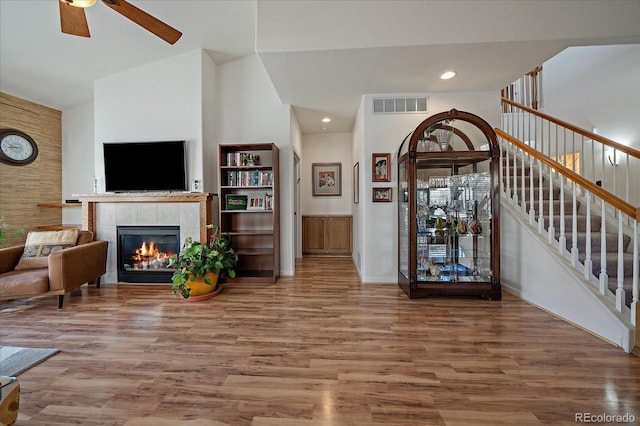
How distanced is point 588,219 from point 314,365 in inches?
104

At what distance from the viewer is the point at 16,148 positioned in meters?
4.21

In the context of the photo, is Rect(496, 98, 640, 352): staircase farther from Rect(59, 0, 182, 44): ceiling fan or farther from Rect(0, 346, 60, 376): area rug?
Rect(0, 346, 60, 376): area rug

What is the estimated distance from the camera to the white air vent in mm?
3775

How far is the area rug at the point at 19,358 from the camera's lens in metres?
1.82

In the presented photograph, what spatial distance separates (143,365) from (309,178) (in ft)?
15.1

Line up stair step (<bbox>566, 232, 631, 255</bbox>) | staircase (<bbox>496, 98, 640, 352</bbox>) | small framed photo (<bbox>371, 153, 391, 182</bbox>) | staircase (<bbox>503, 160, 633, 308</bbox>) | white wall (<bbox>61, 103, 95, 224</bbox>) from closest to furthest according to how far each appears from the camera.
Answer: staircase (<bbox>496, 98, 640, 352</bbox>) → staircase (<bbox>503, 160, 633, 308</bbox>) → stair step (<bbox>566, 232, 631, 255</bbox>) → small framed photo (<bbox>371, 153, 391, 182</bbox>) → white wall (<bbox>61, 103, 95, 224</bbox>)

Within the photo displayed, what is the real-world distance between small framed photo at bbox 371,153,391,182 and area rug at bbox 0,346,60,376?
377 cm

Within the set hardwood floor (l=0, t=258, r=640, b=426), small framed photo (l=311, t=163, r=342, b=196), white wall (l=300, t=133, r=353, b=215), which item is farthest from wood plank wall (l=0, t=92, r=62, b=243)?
small framed photo (l=311, t=163, r=342, b=196)

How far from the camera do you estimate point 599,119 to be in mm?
4223

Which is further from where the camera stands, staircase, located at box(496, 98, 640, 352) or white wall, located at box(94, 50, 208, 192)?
white wall, located at box(94, 50, 208, 192)

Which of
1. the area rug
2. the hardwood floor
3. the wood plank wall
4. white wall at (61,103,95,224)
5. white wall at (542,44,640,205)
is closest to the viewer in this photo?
the hardwood floor

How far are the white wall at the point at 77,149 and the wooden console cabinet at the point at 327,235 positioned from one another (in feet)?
13.5

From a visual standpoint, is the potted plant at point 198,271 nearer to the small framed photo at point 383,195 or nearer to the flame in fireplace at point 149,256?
the flame in fireplace at point 149,256

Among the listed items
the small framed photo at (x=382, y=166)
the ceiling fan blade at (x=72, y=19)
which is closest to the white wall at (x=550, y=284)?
the small framed photo at (x=382, y=166)
